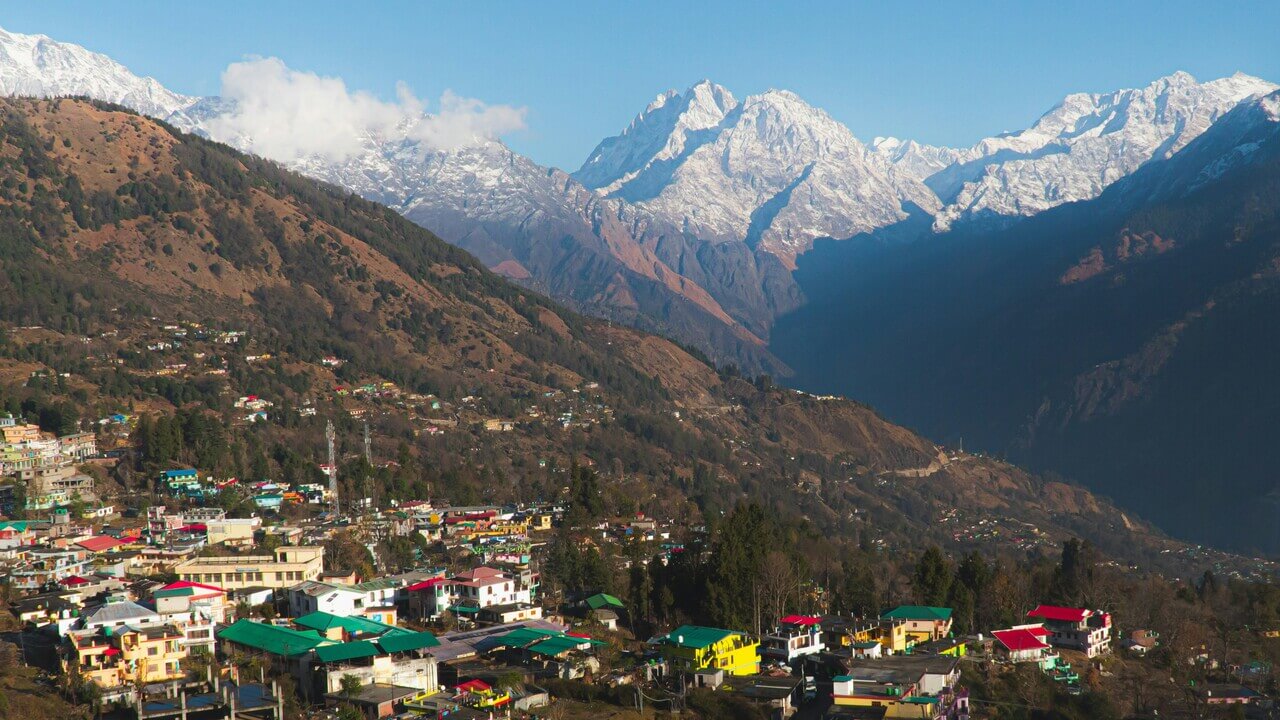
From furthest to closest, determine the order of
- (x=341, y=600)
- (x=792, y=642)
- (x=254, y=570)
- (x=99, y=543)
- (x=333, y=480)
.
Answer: (x=333, y=480) < (x=99, y=543) < (x=254, y=570) < (x=341, y=600) < (x=792, y=642)

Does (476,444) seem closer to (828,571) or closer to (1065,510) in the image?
(828,571)

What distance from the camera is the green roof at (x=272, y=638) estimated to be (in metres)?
53.0

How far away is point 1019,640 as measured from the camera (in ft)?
205

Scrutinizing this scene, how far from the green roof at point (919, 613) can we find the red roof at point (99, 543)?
37704mm

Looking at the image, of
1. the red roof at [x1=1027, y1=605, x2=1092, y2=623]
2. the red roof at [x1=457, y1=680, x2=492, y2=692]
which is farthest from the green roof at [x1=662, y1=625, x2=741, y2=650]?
the red roof at [x1=1027, y1=605, x2=1092, y2=623]

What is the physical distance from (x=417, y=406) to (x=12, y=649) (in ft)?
304

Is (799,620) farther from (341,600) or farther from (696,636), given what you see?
(341,600)

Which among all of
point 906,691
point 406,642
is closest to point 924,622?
point 906,691

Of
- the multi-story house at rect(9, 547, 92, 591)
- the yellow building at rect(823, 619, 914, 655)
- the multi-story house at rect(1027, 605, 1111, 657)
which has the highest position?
the multi-story house at rect(9, 547, 92, 591)

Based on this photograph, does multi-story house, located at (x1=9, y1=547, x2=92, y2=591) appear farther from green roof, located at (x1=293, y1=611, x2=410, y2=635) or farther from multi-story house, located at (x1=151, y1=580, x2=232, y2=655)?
green roof, located at (x1=293, y1=611, x2=410, y2=635)

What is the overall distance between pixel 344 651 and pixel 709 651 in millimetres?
14152

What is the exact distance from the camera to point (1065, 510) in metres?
189

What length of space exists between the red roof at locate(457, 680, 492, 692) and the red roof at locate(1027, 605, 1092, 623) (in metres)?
29.4

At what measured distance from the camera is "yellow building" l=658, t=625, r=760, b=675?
5628 centimetres
